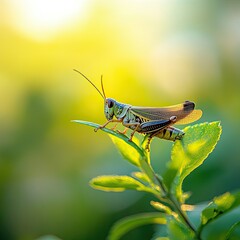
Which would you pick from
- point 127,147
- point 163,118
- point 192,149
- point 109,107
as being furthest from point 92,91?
point 192,149

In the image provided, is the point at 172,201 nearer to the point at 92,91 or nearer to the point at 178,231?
the point at 178,231

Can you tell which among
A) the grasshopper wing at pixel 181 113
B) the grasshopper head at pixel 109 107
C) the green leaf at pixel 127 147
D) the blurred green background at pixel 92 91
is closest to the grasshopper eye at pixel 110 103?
the grasshopper head at pixel 109 107

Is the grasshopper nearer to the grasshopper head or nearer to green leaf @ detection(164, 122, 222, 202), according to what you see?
the grasshopper head

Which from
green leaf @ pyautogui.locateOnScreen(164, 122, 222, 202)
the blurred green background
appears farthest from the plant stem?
the blurred green background

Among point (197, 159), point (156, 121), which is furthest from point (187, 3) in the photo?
point (197, 159)

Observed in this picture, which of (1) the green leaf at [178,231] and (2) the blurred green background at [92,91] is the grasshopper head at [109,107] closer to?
(2) the blurred green background at [92,91]

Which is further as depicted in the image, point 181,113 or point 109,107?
point 109,107

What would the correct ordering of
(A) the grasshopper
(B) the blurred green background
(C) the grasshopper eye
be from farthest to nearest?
1. (B) the blurred green background
2. (C) the grasshopper eye
3. (A) the grasshopper
